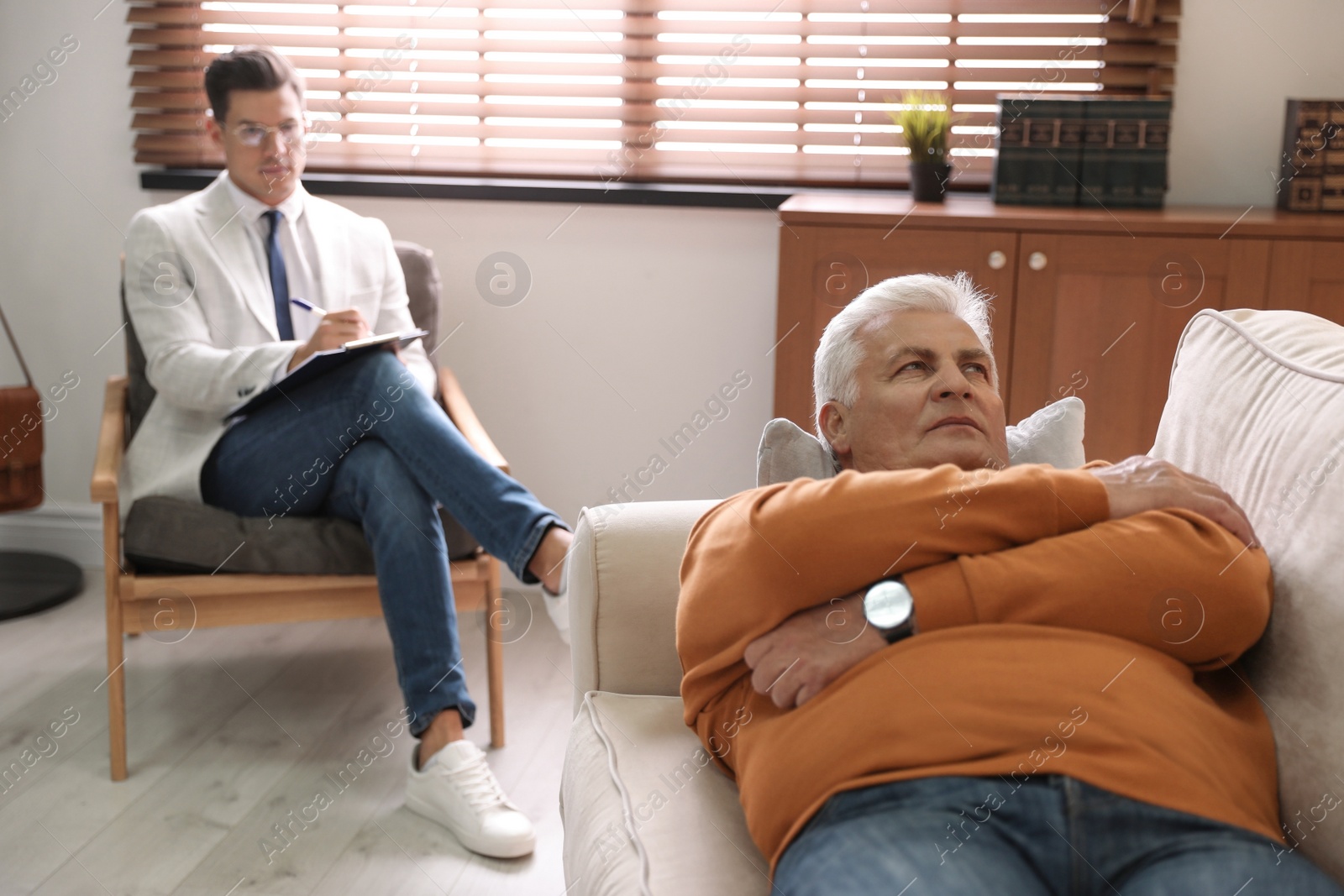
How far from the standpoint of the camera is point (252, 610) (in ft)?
6.84

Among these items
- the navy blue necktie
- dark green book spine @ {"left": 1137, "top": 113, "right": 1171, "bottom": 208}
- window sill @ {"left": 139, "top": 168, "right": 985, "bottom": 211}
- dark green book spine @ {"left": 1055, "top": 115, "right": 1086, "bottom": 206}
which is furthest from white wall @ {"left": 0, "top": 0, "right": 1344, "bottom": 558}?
dark green book spine @ {"left": 1137, "top": 113, "right": 1171, "bottom": 208}

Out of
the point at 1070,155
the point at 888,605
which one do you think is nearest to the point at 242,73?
the point at 1070,155

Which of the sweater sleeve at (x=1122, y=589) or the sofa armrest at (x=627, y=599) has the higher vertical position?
the sweater sleeve at (x=1122, y=589)

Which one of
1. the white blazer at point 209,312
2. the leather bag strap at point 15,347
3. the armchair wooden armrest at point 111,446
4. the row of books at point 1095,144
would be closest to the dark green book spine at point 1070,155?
the row of books at point 1095,144

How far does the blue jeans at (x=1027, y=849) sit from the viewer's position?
92 centimetres

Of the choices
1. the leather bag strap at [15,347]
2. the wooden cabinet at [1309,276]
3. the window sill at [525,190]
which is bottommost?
the leather bag strap at [15,347]

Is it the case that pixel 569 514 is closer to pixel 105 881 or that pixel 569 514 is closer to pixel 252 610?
pixel 252 610

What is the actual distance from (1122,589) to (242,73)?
1.92 meters

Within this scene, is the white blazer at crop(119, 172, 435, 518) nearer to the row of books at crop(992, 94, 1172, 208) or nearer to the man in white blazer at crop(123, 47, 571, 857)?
the man in white blazer at crop(123, 47, 571, 857)

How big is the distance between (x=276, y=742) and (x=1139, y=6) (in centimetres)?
229

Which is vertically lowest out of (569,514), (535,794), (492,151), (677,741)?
(535,794)

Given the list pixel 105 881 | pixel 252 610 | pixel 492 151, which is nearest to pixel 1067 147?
pixel 492 151

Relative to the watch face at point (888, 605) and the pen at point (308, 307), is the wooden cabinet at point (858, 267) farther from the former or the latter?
the watch face at point (888, 605)

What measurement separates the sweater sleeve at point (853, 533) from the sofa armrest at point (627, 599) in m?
0.18
